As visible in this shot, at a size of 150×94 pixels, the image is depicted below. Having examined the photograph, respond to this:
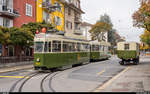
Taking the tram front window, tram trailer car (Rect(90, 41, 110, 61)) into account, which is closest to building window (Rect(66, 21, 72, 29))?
tram trailer car (Rect(90, 41, 110, 61))

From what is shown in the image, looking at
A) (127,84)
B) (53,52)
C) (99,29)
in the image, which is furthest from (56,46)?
(99,29)

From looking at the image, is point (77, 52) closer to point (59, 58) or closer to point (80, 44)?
point (80, 44)

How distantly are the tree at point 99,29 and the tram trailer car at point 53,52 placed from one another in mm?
41279

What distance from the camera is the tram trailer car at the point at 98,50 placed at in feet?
88.9

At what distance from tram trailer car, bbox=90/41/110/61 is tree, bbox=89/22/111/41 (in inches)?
1041

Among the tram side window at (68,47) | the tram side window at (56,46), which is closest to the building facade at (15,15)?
the tram side window at (68,47)

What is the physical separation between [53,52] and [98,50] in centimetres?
1461

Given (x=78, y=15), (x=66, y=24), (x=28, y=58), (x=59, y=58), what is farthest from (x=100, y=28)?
(x=59, y=58)

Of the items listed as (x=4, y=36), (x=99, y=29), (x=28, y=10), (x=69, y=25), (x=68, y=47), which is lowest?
(x=68, y=47)

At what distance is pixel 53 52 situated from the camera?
15625 millimetres

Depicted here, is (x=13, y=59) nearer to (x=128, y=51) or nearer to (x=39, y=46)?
(x=39, y=46)

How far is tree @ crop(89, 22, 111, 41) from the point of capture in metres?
59.5

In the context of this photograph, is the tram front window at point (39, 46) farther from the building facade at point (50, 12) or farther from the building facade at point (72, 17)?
the building facade at point (72, 17)

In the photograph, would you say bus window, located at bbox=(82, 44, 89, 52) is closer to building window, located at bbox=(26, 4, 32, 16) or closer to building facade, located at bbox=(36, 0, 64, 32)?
building window, located at bbox=(26, 4, 32, 16)
